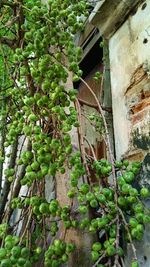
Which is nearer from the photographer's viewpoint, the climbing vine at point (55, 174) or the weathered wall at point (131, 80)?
the climbing vine at point (55, 174)

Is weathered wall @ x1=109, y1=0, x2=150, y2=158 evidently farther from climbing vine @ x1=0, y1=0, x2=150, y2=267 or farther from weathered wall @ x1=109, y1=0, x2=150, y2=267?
climbing vine @ x1=0, y1=0, x2=150, y2=267

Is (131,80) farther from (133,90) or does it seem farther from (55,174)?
(55,174)

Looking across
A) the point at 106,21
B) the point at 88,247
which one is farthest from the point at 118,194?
the point at 106,21

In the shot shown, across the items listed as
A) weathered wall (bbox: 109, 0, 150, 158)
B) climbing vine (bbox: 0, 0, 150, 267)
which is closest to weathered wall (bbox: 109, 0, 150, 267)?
weathered wall (bbox: 109, 0, 150, 158)

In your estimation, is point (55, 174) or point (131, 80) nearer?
point (55, 174)

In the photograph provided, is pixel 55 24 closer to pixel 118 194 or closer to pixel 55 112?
pixel 55 112

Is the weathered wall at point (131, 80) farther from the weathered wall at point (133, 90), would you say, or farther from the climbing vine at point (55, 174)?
the climbing vine at point (55, 174)

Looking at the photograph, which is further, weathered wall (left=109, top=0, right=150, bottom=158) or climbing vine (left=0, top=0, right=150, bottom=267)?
weathered wall (left=109, top=0, right=150, bottom=158)

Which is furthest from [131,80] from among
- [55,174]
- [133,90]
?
[55,174]

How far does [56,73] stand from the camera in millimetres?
1337

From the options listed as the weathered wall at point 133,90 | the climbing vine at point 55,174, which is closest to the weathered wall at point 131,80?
the weathered wall at point 133,90

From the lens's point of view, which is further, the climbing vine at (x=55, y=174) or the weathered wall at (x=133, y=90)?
the weathered wall at (x=133, y=90)

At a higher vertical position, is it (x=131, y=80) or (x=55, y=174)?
(x=131, y=80)

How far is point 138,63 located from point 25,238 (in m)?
1.00
